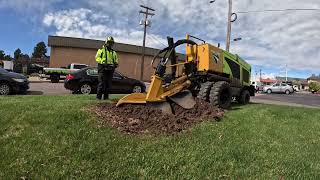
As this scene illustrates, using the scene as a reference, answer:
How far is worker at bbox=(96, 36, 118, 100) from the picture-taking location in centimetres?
1067

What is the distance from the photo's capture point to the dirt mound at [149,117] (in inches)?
282

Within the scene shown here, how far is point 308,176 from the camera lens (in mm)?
5676

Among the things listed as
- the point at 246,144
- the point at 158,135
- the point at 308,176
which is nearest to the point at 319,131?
the point at 246,144

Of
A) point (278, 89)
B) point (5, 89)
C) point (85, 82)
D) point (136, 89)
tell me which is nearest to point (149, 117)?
point (85, 82)

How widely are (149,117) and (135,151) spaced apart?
1.84 meters

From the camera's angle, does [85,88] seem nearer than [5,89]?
No

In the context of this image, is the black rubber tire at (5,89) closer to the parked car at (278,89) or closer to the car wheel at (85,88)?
the car wheel at (85,88)

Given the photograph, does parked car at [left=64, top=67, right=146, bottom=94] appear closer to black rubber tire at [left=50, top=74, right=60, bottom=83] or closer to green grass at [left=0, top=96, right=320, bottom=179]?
green grass at [left=0, top=96, right=320, bottom=179]

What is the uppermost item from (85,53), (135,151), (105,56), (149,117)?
(85,53)

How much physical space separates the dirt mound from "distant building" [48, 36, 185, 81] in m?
45.6

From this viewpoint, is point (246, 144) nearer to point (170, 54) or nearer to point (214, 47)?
point (170, 54)

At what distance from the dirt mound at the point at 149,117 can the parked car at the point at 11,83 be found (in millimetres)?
9772

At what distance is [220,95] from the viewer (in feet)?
36.0

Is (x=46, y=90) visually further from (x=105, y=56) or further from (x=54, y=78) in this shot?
(x=54, y=78)
